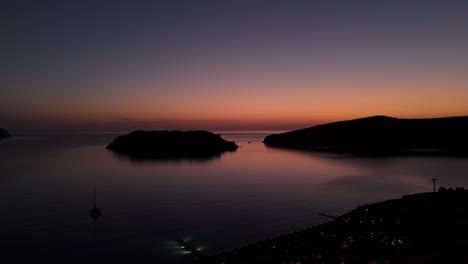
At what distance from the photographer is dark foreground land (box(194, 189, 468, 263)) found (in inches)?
949

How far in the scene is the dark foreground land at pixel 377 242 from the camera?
24.1 m

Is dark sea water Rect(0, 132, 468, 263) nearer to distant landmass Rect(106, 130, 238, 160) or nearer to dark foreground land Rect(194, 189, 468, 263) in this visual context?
dark foreground land Rect(194, 189, 468, 263)

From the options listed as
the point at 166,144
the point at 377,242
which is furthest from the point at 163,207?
the point at 166,144

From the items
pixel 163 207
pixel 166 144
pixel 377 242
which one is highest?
pixel 166 144

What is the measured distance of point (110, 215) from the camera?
1909 inches

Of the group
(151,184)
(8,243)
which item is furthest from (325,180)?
(8,243)

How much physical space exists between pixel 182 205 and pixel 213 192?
47.0 ft

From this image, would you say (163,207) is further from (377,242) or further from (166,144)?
(166,144)

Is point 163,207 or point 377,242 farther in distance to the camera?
point 163,207

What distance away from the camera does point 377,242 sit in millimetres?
27094

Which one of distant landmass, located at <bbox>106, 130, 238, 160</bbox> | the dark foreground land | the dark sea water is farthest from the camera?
distant landmass, located at <bbox>106, 130, 238, 160</bbox>

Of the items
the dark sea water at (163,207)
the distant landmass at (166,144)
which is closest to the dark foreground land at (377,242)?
the dark sea water at (163,207)

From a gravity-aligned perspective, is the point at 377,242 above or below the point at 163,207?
above

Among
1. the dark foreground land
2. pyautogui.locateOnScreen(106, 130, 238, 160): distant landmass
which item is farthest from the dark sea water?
pyautogui.locateOnScreen(106, 130, 238, 160): distant landmass
